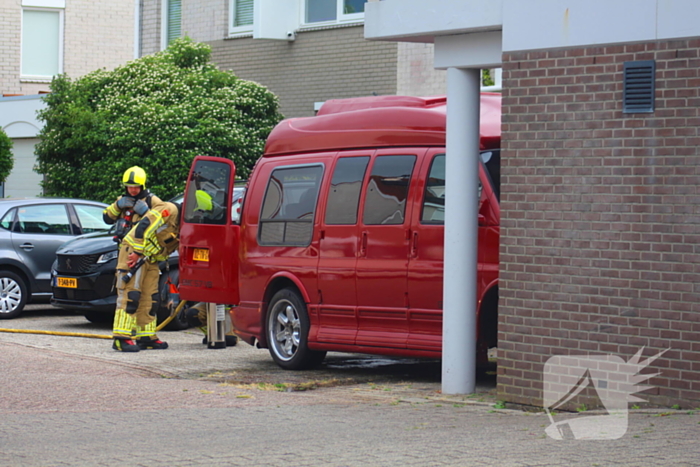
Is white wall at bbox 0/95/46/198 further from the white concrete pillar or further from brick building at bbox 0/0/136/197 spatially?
the white concrete pillar

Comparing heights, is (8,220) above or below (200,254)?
above

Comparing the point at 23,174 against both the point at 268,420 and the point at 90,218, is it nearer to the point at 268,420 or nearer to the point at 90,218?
the point at 90,218

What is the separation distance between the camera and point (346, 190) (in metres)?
10.4

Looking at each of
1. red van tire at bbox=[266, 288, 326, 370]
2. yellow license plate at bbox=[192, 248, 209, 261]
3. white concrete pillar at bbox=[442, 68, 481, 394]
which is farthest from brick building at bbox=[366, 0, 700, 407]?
yellow license plate at bbox=[192, 248, 209, 261]

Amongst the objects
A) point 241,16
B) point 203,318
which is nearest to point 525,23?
point 203,318

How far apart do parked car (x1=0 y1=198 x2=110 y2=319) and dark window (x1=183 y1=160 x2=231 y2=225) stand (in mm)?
4270

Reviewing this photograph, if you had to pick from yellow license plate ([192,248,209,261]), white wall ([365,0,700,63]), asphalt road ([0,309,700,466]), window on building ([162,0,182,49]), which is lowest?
asphalt road ([0,309,700,466])

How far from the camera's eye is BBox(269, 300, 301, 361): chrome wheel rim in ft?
35.8

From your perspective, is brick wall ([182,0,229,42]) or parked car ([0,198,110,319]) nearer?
parked car ([0,198,110,319])

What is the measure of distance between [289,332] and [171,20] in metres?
15.1

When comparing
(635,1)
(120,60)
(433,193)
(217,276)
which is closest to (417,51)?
(217,276)

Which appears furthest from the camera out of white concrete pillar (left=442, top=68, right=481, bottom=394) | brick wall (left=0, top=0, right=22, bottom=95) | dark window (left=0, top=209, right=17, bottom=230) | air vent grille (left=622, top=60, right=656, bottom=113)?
brick wall (left=0, top=0, right=22, bottom=95)

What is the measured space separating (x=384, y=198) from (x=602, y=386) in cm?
278

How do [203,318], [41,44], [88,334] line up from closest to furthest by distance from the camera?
[203,318]
[88,334]
[41,44]
